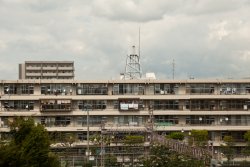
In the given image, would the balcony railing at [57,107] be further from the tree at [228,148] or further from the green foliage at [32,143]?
the green foliage at [32,143]

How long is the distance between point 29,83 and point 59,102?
5137mm

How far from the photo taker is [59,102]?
81250mm

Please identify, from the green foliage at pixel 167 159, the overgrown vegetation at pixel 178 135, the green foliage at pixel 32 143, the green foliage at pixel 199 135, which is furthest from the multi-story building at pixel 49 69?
the green foliage at pixel 32 143

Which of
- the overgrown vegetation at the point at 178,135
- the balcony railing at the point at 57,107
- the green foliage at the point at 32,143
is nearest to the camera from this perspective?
the green foliage at the point at 32,143

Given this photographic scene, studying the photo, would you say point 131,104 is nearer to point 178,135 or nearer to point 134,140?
point 134,140

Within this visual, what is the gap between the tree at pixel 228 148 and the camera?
73075 millimetres

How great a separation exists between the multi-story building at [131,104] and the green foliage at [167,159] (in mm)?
30601

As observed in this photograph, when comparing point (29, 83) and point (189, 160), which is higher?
point (29, 83)

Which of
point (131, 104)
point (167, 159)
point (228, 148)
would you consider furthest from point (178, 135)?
point (167, 159)

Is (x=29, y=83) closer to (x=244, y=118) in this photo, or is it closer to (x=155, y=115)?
(x=155, y=115)

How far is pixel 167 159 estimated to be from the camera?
48625mm

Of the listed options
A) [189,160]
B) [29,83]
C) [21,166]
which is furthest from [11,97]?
[21,166]

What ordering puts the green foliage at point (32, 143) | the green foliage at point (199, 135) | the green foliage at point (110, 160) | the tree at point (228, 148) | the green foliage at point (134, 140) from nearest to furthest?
1. the green foliage at point (32, 143)
2. the green foliage at point (110, 160)
3. the tree at point (228, 148)
4. the green foliage at point (134, 140)
5. the green foliage at point (199, 135)

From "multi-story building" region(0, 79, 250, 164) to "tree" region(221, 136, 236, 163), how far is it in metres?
2.23
